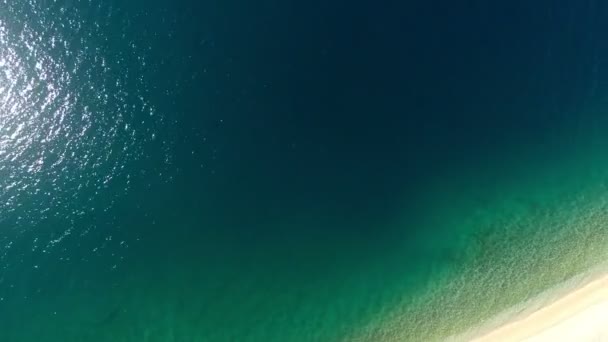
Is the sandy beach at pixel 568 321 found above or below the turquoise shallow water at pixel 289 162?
below

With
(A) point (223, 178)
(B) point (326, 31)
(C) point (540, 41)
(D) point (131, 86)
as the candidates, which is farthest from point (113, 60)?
(C) point (540, 41)

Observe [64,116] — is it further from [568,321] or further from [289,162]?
[568,321]

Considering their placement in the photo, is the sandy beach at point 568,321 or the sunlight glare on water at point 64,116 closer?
the sandy beach at point 568,321

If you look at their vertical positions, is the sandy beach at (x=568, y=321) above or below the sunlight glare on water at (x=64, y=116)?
below

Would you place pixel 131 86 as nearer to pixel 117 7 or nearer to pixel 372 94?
pixel 117 7

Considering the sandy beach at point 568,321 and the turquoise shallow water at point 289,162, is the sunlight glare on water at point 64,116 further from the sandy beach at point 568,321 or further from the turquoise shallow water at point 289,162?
the sandy beach at point 568,321

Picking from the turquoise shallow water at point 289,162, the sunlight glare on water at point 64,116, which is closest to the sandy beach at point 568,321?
the turquoise shallow water at point 289,162
